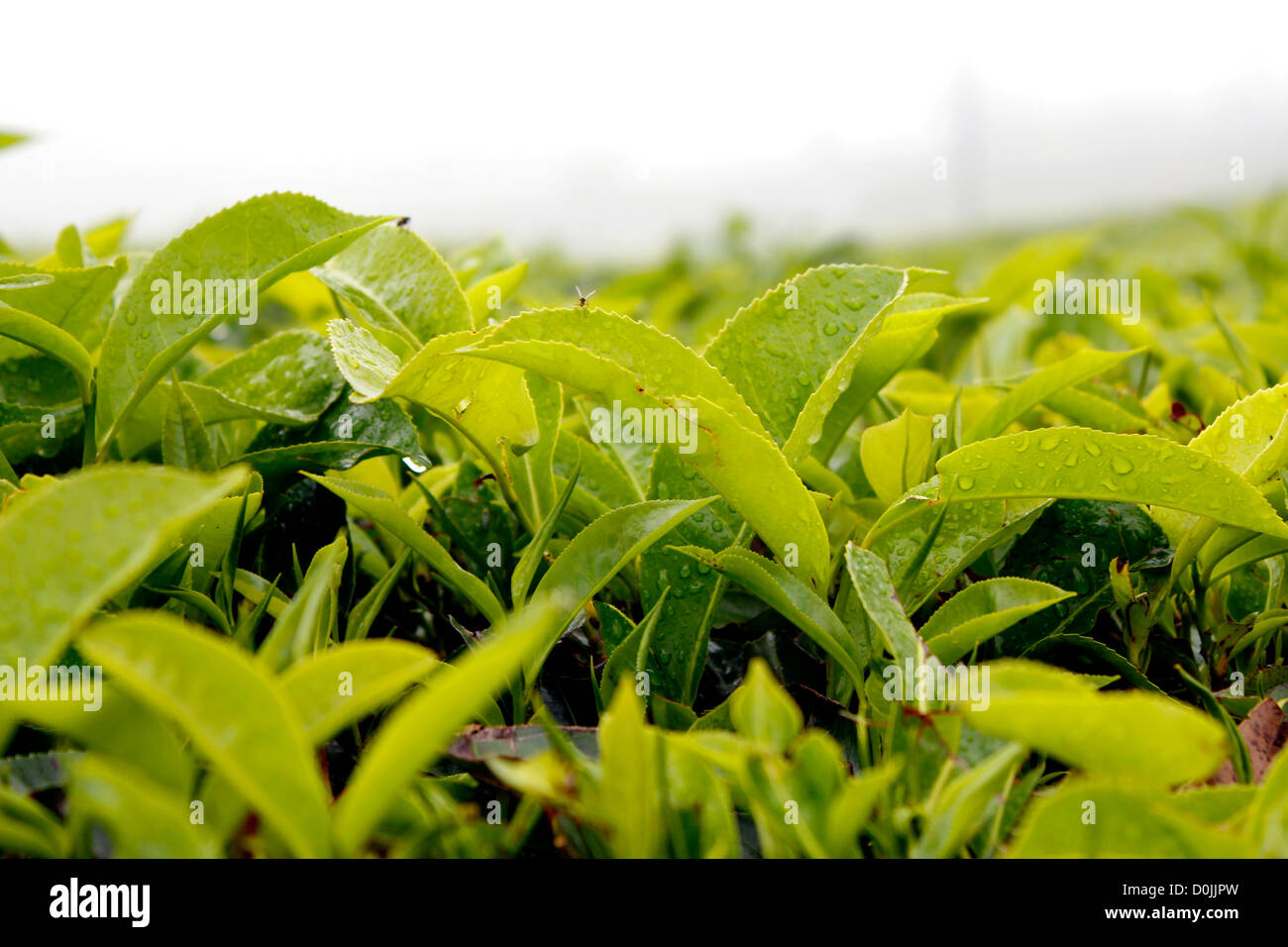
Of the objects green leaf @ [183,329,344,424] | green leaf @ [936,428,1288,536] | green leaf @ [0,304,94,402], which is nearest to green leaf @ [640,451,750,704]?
green leaf @ [936,428,1288,536]

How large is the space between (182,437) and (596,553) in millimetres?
491

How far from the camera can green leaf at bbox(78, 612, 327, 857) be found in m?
0.58

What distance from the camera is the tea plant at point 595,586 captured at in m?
0.64

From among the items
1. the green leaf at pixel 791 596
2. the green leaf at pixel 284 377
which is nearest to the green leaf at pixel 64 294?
the green leaf at pixel 284 377

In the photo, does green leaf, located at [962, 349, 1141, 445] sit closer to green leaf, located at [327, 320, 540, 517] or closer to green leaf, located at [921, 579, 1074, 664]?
green leaf, located at [921, 579, 1074, 664]

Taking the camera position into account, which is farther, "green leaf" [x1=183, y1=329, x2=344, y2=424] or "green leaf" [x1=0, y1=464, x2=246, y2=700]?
"green leaf" [x1=183, y1=329, x2=344, y2=424]

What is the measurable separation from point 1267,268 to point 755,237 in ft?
5.69

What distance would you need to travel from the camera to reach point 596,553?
93cm

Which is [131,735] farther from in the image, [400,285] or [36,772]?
[400,285]

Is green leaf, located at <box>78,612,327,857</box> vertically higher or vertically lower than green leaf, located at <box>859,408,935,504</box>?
lower

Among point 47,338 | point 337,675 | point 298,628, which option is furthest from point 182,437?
point 337,675

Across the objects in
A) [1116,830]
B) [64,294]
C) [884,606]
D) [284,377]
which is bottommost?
[1116,830]

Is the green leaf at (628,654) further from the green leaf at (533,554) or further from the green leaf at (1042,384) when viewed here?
the green leaf at (1042,384)

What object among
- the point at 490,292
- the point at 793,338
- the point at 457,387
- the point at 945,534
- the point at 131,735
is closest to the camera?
the point at 131,735
